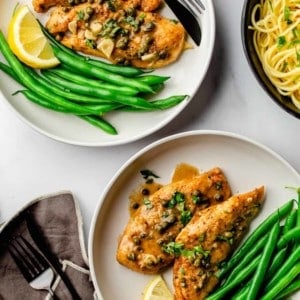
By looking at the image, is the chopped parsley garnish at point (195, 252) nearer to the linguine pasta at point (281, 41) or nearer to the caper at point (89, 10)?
the linguine pasta at point (281, 41)

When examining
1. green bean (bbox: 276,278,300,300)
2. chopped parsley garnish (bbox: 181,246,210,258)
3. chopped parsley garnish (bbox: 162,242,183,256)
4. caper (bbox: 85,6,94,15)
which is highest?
caper (bbox: 85,6,94,15)

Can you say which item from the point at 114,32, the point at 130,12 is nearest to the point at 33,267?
the point at 114,32

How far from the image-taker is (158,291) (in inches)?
149

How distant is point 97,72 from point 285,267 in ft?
4.12

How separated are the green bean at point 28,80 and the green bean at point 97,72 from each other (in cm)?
16

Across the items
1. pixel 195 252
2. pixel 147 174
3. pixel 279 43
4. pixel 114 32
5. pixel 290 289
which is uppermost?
pixel 114 32

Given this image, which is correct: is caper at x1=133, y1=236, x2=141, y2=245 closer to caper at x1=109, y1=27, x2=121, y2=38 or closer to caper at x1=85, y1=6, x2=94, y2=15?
caper at x1=109, y1=27, x2=121, y2=38

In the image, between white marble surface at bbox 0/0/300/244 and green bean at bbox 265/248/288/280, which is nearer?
green bean at bbox 265/248/288/280

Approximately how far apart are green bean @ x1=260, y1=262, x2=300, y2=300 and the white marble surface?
0.49m

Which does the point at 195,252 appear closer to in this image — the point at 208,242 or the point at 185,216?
the point at 208,242

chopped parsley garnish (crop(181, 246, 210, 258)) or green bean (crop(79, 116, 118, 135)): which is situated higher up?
green bean (crop(79, 116, 118, 135))

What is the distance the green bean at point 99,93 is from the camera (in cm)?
372

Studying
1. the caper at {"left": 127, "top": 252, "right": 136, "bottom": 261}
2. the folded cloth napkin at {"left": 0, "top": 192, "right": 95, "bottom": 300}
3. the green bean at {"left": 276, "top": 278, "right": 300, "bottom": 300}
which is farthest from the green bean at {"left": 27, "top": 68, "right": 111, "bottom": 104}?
the green bean at {"left": 276, "top": 278, "right": 300, "bottom": 300}

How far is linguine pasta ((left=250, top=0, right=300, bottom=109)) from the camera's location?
3605 mm
